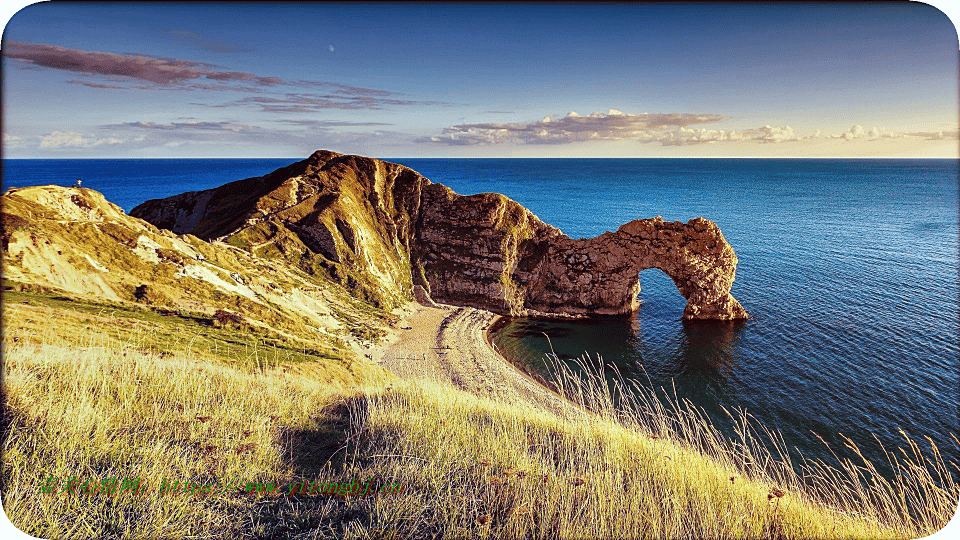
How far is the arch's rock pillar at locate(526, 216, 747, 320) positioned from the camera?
44219mm

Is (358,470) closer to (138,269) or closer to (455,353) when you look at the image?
(138,269)

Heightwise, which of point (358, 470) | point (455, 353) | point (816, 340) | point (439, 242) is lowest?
point (455, 353)

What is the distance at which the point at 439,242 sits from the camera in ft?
169

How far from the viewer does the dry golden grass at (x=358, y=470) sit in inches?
168

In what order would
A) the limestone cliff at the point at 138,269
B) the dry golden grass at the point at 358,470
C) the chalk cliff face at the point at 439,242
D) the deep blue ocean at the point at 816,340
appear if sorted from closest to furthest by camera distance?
the dry golden grass at the point at 358,470 < the limestone cliff at the point at 138,269 < the deep blue ocean at the point at 816,340 < the chalk cliff face at the point at 439,242

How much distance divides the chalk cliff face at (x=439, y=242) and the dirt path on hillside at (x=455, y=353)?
3.52 metres

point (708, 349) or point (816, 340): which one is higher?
point (816, 340)

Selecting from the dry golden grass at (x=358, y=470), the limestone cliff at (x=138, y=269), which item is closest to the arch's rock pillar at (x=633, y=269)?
the limestone cliff at (x=138, y=269)

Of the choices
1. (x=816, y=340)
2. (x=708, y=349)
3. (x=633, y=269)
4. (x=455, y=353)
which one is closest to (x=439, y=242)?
(x=455, y=353)

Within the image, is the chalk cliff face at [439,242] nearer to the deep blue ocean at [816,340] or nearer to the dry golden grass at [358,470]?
the deep blue ocean at [816,340]

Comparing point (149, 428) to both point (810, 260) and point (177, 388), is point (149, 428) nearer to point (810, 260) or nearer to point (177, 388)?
point (177, 388)

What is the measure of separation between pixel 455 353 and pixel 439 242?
1830 centimetres

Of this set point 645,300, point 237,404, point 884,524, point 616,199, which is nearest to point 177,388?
point 237,404

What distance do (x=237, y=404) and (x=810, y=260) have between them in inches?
3078
